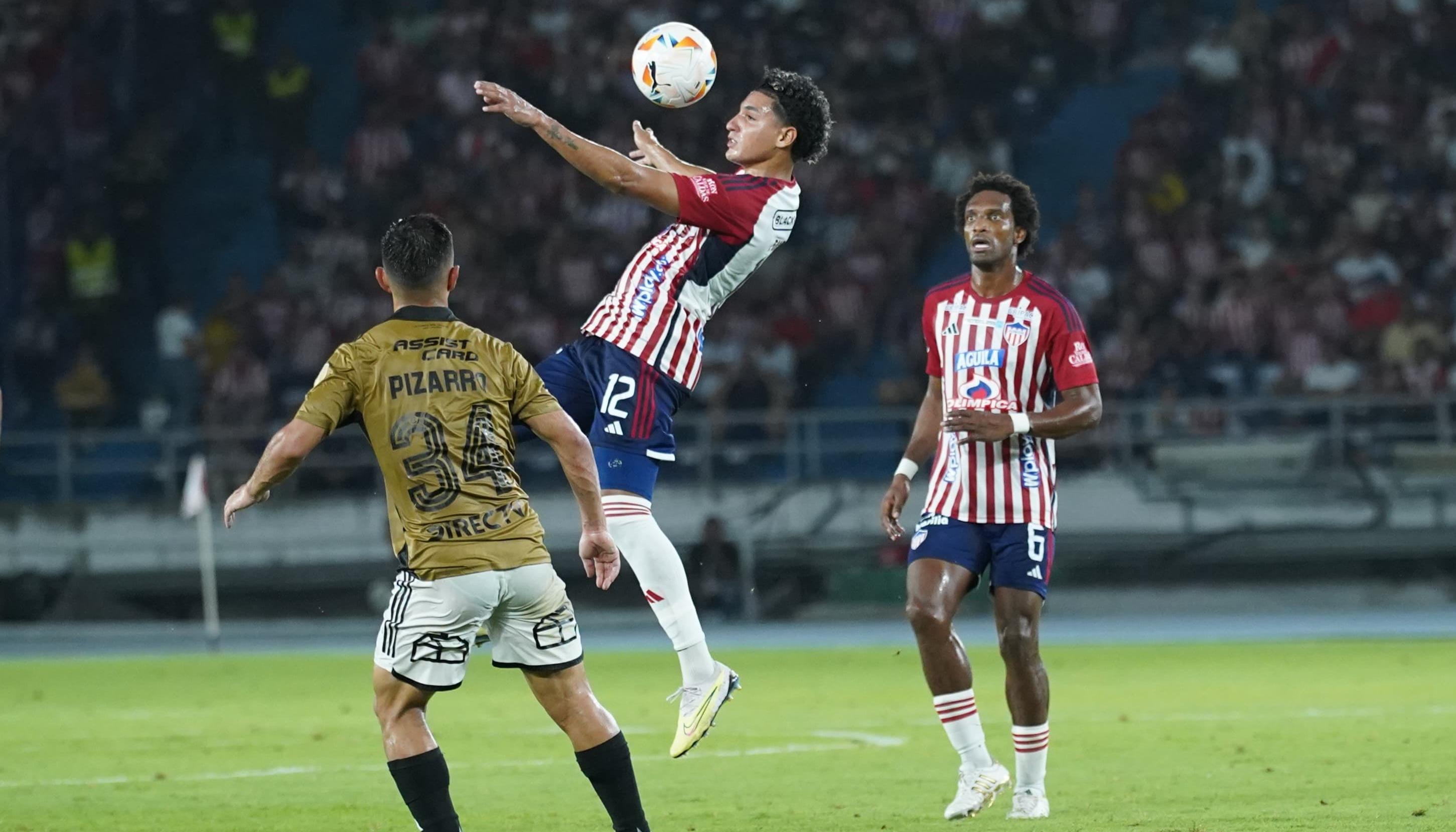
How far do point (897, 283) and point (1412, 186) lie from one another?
19.1 ft

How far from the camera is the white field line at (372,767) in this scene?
31.1 ft

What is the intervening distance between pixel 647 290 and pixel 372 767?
3244 millimetres

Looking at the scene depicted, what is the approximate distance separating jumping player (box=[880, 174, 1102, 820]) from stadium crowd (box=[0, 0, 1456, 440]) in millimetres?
12579

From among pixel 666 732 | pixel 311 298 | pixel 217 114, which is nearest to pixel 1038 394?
pixel 666 732

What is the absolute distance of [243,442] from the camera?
819 inches

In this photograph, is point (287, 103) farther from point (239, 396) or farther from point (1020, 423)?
point (1020, 423)

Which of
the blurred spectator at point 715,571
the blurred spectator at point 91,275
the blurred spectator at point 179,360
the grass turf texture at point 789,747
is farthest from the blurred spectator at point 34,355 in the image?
the blurred spectator at point 715,571

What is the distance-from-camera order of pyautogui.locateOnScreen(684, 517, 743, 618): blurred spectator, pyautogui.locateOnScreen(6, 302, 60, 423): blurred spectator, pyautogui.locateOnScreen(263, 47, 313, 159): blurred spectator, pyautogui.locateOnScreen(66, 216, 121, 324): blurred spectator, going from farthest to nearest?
pyautogui.locateOnScreen(263, 47, 313, 159): blurred spectator
pyautogui.locateOnScreen(66, 216, 121, 324): blurred spectator
pyautogui.locateOnScreen(6, 302, 60, 423): blurred spectator
pyautogui.locateOnScreen(684, 517, 743, 618): blurred spectator

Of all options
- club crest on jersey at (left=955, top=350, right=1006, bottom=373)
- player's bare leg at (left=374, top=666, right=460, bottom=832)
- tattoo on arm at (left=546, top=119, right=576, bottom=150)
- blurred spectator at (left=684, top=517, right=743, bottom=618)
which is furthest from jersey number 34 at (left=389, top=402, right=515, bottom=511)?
blurred spectator at (left=684, top=517, right=743, bottom=618)

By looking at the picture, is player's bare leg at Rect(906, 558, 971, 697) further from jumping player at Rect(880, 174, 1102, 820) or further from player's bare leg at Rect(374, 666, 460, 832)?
player's bare leg at Rect(374, 666, 460, 832)

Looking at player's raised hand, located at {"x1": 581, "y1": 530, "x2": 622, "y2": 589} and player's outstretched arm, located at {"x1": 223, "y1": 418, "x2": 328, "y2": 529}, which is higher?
player's outstretched arm, located at {"x1": 223, "y1": 418, "x2": 328, "y2": 529}

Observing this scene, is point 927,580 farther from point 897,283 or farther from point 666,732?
point 897,283

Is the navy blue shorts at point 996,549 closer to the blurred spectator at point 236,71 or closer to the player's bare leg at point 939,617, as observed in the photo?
the player's bare leg at point 939,617

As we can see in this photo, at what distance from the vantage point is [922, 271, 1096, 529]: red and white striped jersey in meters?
8.00
